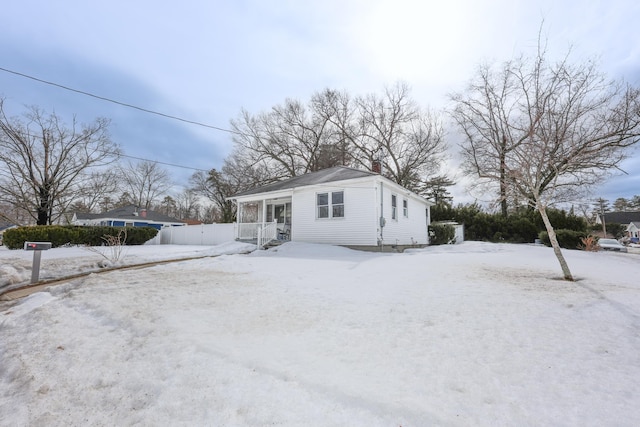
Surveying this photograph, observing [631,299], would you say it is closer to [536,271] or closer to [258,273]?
[536,271]

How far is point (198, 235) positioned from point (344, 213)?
12.0 meters

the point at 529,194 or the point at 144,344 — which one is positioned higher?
the point at 529,194

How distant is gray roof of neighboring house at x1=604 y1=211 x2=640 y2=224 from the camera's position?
5331cm

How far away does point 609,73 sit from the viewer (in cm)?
879

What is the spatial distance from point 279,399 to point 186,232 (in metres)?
21.1

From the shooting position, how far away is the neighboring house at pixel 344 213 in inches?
482

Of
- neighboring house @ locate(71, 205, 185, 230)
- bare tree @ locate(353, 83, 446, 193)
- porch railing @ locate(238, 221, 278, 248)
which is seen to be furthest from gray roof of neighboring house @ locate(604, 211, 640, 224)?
neighboring house @ locate(71, 205, 185, 230)

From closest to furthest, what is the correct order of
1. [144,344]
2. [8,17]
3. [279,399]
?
[279,399], [144,344], [8,17]

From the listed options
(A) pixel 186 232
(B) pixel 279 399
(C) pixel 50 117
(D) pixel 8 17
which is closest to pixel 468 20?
(B) pixel 279 399

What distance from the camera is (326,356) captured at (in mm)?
2539

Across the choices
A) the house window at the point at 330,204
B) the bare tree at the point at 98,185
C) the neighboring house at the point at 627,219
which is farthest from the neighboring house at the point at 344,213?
the neighboring house at the point at 627,219

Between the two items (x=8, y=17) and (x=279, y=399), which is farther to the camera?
(x=8, y=17)

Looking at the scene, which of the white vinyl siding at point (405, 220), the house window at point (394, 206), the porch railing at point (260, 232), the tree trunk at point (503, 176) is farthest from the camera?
the house window at point (394, 206)

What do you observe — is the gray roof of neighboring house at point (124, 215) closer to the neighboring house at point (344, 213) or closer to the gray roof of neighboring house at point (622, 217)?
the neighboring house at point (344, 213)
